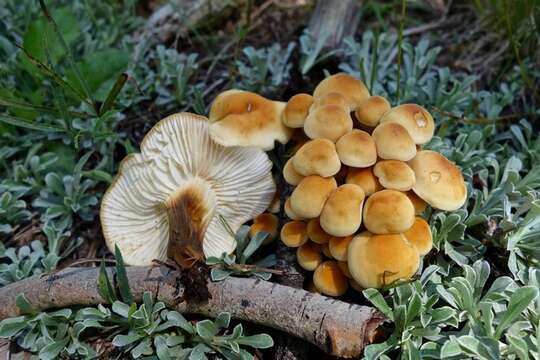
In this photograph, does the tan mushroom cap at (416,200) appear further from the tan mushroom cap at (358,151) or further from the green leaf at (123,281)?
the green leaf at (123,281)

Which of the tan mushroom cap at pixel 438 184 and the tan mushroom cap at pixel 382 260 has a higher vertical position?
the tan mushroom cap at pixel 438 184

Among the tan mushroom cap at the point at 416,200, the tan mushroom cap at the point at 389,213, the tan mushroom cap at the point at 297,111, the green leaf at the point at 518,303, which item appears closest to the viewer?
the green leaf at the point at 518,303

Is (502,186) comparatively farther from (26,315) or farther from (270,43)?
(26,315)

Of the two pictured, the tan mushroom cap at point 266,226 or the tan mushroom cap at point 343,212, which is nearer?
the tan mushroom cap at point 343,212

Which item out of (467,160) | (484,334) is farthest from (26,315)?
(467,160)

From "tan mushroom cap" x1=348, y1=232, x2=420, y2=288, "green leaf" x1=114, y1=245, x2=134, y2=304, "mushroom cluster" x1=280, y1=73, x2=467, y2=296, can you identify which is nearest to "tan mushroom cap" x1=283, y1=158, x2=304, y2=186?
"mushroom cluster" x1=280, y1=73, x2=467, y2=296

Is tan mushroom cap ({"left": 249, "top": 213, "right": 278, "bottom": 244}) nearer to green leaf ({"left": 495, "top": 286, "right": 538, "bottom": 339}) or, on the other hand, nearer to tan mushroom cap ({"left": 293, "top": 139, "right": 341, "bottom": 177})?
tan mushroom cap ({"left": 293, "top": 139, "right": 341, "bottom": 177})

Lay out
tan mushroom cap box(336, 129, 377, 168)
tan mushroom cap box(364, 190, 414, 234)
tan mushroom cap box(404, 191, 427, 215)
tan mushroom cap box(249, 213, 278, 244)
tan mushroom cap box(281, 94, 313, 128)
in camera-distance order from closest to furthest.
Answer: tan mushroom cap box(364, 190, 414, 234), tan mushroom cap box(336, 129, 377, 168), tan mushroom cap box(404, 191, 427, 215), tan mushroom cap box(281, 94, 313, 128), tan mushroom cap box(249, 213, 278, 244)

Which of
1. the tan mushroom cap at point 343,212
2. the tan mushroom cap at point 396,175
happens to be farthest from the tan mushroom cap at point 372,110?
the tan mushroom cap at point 343,212
